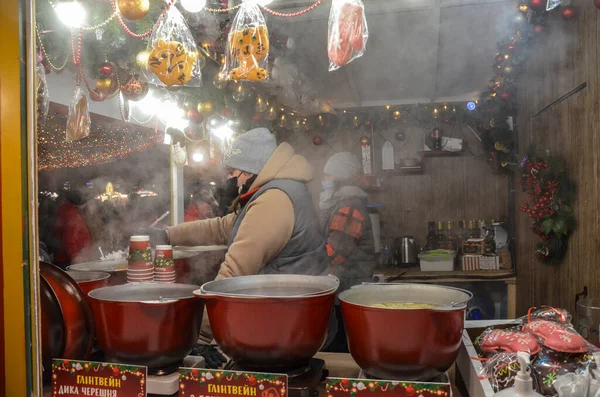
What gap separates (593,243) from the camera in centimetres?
264

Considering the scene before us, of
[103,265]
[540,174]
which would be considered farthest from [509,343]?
[540,174]

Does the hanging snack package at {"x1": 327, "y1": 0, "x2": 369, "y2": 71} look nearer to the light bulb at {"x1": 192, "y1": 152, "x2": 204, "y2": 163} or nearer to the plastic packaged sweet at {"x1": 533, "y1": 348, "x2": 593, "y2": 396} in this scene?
the plastic packaged sweet at {"x1": 533, "y1": 348, "x2": 593, "y2": 396}

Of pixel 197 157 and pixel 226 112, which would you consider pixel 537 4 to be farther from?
pixel 197 157

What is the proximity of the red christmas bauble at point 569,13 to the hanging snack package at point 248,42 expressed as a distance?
79.7 inches

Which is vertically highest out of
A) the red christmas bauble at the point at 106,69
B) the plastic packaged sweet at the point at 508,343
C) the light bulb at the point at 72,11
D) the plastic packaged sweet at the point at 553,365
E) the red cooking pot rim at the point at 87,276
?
the red christmas bauble at the point at 106,69

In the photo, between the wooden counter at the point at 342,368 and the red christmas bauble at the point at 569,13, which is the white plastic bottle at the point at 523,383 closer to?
the wooden counter at the point at 342,368

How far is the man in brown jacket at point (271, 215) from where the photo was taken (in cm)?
156

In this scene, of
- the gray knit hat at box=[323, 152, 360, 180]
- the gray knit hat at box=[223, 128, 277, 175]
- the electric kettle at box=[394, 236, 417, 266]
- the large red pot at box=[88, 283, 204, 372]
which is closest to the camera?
the large red pot at box=[88, 283, 204, 372]

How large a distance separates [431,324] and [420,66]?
3296 mm

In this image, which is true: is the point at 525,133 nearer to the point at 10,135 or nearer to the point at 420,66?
the point at 420,66

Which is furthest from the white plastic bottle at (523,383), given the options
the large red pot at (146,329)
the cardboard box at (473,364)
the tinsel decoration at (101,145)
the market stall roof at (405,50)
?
the tinsel decoration at (101,145)

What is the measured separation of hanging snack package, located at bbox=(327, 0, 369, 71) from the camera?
5.11 feet

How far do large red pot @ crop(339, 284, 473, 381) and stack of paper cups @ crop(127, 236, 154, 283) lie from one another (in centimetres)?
68

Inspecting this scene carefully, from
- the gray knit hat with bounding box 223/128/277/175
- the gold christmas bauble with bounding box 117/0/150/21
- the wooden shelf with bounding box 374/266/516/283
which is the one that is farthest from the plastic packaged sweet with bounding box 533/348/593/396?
the wooden shelf with bounding box 374/266/516/283
